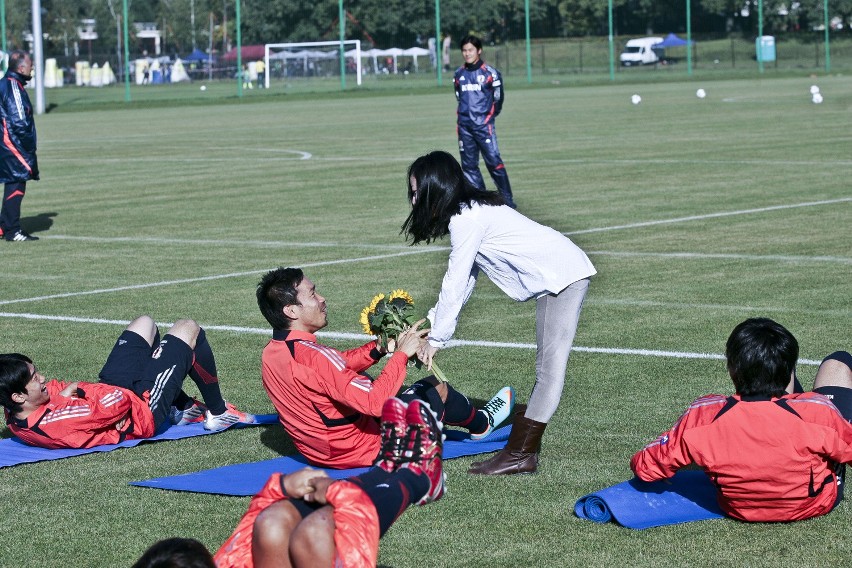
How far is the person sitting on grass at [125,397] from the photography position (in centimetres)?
747

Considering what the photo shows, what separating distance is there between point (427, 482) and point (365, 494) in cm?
38

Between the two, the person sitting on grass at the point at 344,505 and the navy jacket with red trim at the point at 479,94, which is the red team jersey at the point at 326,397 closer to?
the person sitting on grass at the point at 344,505

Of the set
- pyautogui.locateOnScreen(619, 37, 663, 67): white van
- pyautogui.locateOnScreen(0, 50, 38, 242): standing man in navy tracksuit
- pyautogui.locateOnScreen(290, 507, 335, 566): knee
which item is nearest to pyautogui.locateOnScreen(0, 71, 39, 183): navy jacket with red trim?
pyautogui.locateOnScreen(0, 50, 38, 242): standing man in navy tracksuit

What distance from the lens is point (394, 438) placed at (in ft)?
15.7

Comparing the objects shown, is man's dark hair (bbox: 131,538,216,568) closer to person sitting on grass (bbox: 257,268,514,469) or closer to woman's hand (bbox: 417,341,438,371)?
person sitting on grass (bbox: 257,268,514,469)

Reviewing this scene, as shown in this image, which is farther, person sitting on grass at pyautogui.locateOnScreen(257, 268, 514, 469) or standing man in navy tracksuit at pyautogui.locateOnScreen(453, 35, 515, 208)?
standing man in navy tracksuit at pyautogui.locateOnScreen(453, 35, 515, 208)

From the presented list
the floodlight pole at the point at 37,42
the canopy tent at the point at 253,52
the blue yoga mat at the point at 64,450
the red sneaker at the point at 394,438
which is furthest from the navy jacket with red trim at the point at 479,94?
the canopy tent at the point at 253,52

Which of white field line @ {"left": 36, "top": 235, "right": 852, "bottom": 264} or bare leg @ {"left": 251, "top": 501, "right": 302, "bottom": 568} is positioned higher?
white field line @ {"left": 36, "top": 235, "right": 852, "bottom": 264}

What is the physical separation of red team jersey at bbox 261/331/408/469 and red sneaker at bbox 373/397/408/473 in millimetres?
1541

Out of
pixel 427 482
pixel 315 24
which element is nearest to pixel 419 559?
pixel 427 482

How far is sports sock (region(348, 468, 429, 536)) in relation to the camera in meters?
4.49

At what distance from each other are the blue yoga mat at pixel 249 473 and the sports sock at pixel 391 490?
1882 millimetres

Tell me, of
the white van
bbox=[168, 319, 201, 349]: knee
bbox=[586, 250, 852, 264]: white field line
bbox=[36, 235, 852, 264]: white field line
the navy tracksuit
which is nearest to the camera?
bbox=[168, 319, 201, 349]: knee

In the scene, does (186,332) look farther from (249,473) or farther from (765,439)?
(765,439)
